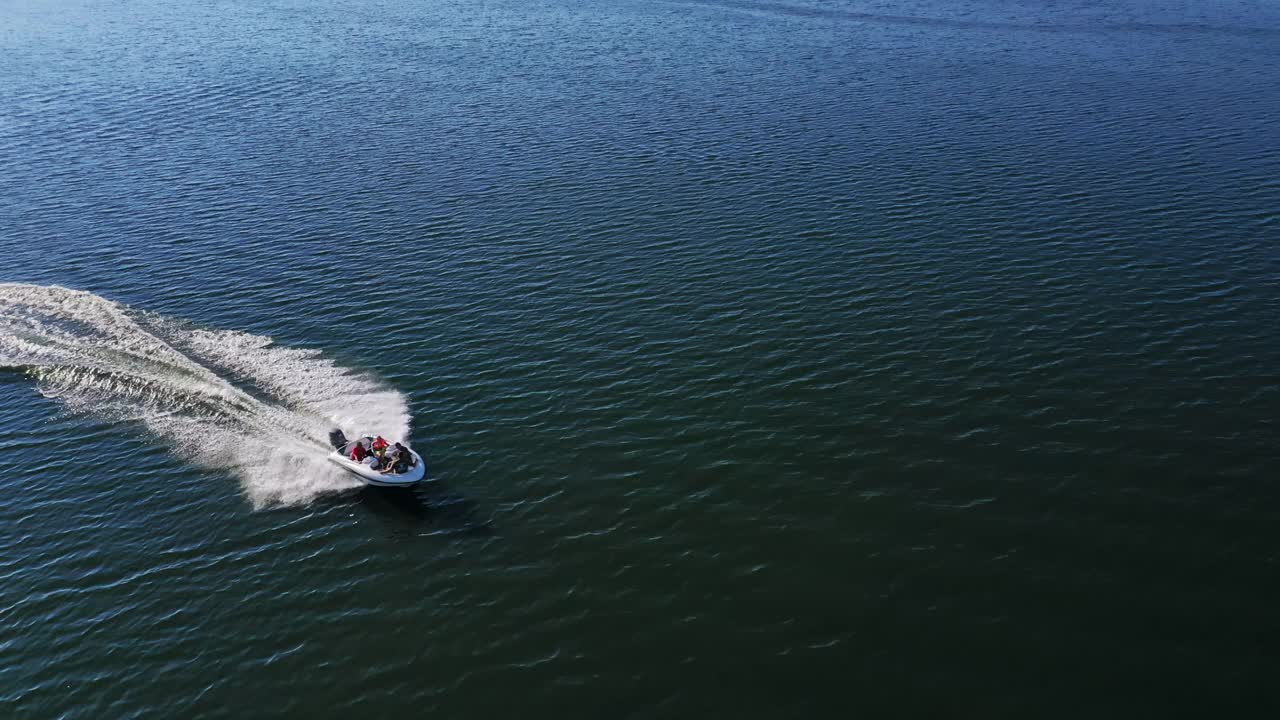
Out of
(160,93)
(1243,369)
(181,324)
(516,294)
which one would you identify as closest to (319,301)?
(181,324)

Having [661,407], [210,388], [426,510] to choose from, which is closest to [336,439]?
[426,510]

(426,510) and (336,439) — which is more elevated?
(336,439)

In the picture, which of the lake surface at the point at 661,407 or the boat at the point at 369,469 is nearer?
the lake surface at the point at 661,407

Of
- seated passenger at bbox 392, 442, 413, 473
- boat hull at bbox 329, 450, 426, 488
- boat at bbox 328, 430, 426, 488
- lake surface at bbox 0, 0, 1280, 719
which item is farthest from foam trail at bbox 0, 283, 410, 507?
seated passenger at bbox 392, 442, 413, 473

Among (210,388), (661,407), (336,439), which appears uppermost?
(210,388)

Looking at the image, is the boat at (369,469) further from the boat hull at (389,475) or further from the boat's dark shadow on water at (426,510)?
the boat's dark shadow on water at (426,510)

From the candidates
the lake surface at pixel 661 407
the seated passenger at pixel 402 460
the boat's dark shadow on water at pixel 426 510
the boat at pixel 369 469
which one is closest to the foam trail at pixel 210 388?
the lake surface at pixel 661 407

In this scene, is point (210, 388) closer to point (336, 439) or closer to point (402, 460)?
point (336, 439)
